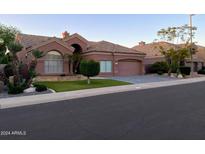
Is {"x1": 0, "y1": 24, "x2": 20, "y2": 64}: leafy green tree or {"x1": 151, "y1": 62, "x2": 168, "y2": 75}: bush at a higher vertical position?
{"x1": 0, "y1": 24, "x2": 20, "y2": 64}: leafy green tree

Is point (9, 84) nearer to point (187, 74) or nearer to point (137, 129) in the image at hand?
point (137, 129)

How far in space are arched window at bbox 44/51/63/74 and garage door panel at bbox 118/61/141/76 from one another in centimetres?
896

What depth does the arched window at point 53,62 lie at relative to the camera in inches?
936

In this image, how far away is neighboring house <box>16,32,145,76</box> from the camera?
76.7 ft

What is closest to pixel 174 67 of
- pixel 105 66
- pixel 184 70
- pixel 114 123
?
pixel 184 70

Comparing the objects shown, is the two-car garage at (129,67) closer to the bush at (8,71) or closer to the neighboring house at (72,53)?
the neighboring house at (72,53)

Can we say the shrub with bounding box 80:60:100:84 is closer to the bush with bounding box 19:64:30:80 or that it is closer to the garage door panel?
the bush with bounding box 19:64:30:80

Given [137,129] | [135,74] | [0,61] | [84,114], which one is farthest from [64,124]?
Answer: [135,74]

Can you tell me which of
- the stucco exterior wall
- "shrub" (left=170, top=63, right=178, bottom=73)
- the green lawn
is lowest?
the green lawn

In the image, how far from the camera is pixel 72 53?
2514 cm

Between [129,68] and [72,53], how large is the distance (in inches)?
371

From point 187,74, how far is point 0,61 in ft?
86.3

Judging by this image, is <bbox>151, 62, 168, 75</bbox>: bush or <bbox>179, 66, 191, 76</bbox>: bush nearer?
<bbox>179, 66, 191, 76</bbox>: bush

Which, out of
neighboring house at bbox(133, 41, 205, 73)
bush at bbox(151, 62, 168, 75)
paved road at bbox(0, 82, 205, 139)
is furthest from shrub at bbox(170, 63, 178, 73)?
paved road at bbox(0, 82, 205, 139)
